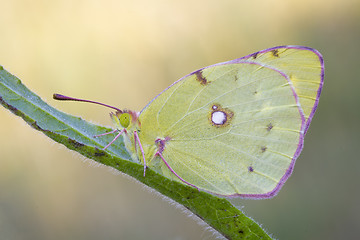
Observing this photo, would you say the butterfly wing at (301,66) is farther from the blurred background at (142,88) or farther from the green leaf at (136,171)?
the blurred background at (142,88)

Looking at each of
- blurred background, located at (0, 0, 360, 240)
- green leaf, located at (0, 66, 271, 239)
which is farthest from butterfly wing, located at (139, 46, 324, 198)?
blurred background, located at (0, 0, 360, 240)

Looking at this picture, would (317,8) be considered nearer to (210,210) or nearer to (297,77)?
(297,77)

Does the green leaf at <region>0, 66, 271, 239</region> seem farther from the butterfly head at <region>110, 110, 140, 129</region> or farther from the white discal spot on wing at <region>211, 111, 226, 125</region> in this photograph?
the white discal spot on wing at <region>211, 111, 226, 125</region>

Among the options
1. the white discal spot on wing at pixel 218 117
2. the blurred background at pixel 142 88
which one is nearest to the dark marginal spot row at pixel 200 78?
the white discal spot on wing at pixel 218 117

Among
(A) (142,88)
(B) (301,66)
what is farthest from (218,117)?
(A) (142,88)

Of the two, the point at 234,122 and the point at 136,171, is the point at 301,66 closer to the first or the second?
the point at 234,122

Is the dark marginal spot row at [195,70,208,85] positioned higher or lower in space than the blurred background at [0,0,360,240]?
higher
